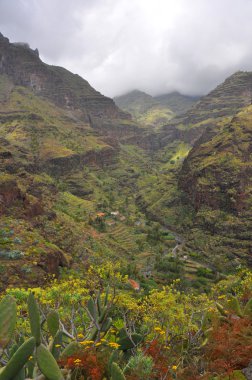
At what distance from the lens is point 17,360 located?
8.82 meters

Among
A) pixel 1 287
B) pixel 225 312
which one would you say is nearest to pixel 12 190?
pixel 1 287

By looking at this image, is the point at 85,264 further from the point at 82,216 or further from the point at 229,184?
the point at 229,184

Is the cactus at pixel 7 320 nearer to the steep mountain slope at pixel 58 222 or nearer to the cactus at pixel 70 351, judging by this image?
the cactus at pixel 70 351

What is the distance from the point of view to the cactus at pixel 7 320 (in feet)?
32.2

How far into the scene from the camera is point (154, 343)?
594 inches

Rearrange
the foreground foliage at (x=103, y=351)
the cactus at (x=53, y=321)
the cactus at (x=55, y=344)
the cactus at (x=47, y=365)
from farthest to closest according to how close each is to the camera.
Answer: the cactus at (x=53, y=321) → the cactus at (x=55, y=344) → the foreground foliage at (x=103, y=351) → the cactus at (x=47, y=365)

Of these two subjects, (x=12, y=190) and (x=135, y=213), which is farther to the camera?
(x=135, y=213)

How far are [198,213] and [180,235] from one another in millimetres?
12617

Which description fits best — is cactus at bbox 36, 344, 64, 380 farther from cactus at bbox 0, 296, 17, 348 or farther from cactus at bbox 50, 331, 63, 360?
A: cactus at bbox 50, 331, 63, 360

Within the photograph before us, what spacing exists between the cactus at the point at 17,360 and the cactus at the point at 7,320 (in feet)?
3.53

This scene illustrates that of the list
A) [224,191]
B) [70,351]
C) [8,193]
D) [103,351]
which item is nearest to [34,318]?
[70,351]

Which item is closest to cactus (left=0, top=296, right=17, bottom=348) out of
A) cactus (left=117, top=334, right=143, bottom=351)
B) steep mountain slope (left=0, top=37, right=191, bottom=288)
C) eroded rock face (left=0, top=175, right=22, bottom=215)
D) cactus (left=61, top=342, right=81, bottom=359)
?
cactus (left=61, top=342, right=81, bottom=359)

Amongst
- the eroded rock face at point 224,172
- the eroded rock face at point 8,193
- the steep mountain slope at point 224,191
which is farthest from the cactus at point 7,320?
the eroded rock face at point 224,172

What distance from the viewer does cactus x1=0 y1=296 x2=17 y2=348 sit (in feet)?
32.2
